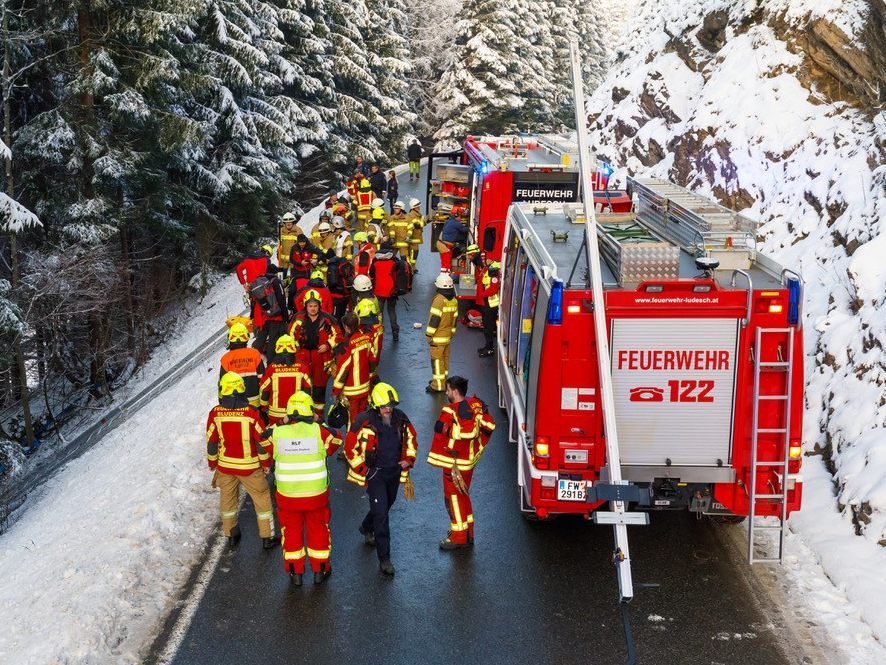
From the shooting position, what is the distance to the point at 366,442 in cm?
785

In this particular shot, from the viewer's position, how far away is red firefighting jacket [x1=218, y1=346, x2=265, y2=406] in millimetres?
9945

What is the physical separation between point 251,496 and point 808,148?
45.0ft

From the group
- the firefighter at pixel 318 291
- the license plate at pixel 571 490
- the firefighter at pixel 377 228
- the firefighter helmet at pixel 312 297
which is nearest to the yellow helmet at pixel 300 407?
the license plate at pixel 571 490

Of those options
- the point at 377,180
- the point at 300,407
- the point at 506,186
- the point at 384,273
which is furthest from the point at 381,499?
the point at 377,180

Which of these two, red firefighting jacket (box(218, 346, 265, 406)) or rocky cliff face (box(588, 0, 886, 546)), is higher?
rocky cliff face (box(588, 0, 886, 546))

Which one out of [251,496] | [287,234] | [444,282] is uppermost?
[287,234]

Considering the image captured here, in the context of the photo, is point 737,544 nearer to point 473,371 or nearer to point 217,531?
point 217,531

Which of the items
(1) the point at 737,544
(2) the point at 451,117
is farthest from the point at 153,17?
(2) the point at 451,117

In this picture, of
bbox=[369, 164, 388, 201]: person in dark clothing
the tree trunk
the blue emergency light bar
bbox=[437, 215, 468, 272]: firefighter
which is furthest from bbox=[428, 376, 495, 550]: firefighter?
bbox=[369, 164, 388, 201]: person in dark clothing

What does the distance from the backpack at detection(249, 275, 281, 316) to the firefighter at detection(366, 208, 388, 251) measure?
3569 millimetres

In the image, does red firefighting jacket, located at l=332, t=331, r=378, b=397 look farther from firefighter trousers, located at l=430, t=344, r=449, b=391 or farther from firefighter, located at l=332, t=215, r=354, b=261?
firefighter, located at l=332, t=215, r=354, b=261

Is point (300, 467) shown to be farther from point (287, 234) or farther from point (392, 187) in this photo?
point (392, 187)

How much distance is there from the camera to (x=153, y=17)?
18.4m

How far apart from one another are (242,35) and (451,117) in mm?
28248
